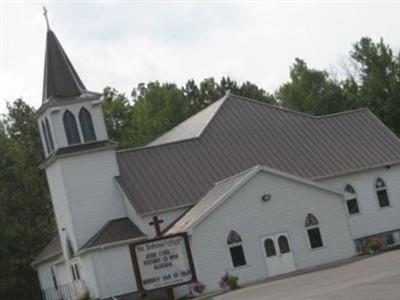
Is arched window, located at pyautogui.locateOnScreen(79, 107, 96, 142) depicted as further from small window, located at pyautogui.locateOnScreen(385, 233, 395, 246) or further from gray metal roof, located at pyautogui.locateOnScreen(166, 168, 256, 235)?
small window, located at pyautogui.locateOnScreen(385, 233, 395, 246)

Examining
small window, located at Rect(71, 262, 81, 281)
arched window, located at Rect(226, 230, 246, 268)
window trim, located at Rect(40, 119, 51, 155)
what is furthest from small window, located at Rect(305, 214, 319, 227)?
window trim, located at Rect(40, 119, 51, 155)

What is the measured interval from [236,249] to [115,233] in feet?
19.2

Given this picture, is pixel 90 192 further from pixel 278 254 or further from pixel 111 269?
pixel 278 254

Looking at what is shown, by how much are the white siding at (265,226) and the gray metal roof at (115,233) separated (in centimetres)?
381

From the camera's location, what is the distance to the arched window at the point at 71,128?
4531 cm

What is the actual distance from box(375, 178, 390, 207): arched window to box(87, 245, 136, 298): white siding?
1425 cm

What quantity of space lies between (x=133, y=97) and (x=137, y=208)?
55.1 metres

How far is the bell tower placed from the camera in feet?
145

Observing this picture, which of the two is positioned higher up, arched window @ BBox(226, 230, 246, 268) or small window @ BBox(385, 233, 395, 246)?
arched window @ BBox(226, 230, 246, 268)

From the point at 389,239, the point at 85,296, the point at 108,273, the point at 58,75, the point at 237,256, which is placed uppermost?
the point at 58,75

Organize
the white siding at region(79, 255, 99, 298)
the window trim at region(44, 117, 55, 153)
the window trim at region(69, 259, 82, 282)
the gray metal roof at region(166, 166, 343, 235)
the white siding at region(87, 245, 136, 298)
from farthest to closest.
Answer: the window trim at region(44, 117, 55, 153)
the window trim at region(69, 259, 82, 282)
the white siding at region(79, 255, 99, 298)
the white siding at region(87, 245, 136, 298)
the gray metal roof at region(166, 166, 343, 235)

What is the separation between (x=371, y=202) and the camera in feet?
158

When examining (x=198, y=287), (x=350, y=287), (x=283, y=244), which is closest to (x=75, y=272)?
(x=198, y=287)

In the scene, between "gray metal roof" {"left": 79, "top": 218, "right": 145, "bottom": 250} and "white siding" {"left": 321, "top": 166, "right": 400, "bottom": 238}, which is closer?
"gray metal roof" {"left": 79, "top": 218, "right": 145, "bottom": 250}
